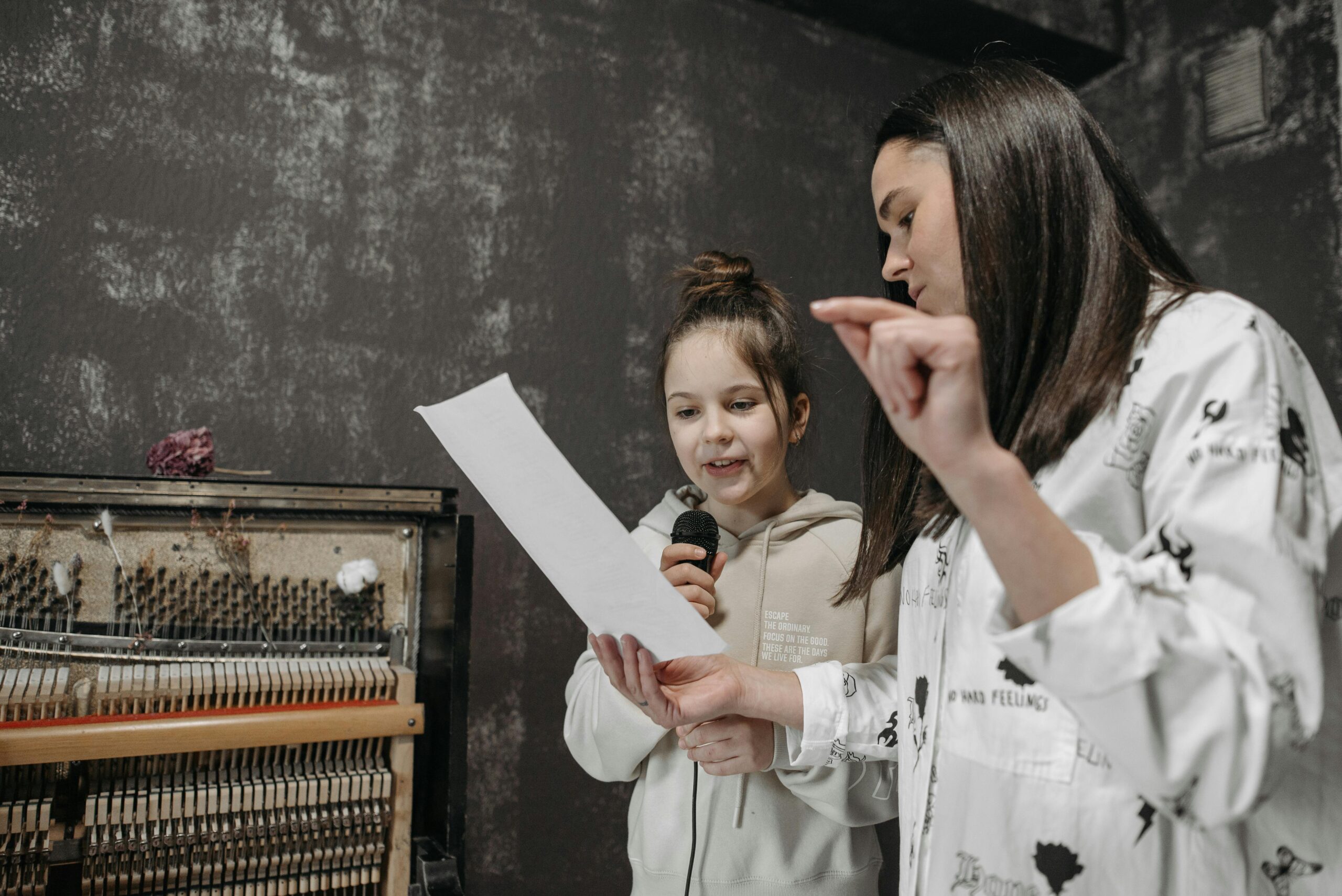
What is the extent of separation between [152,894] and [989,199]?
175 cm

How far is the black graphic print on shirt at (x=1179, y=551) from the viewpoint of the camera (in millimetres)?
727

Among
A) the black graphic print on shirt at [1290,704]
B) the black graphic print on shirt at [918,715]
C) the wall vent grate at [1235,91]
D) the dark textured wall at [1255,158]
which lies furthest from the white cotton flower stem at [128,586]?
the wall vent grate at [1235,91]

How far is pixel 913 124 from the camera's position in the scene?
3.73 ft

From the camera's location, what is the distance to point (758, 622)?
1.50 meters

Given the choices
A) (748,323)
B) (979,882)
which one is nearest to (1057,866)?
(979,882)

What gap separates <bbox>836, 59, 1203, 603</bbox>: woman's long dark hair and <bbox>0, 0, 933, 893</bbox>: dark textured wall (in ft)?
5.36

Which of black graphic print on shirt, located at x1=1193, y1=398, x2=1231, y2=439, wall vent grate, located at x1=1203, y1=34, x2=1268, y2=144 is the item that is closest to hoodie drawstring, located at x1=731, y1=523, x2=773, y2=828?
black graphic print on shirt, located at x1=1193, y1=398, x2=1231, y2=439

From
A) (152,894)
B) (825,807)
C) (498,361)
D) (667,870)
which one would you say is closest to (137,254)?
(498,361)

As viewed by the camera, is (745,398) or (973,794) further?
(745,398)

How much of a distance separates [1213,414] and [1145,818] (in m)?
0.38

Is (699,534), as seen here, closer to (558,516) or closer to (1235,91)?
(558,516)

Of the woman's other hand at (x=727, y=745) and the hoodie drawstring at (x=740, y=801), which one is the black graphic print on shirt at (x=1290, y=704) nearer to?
the woman's other hand at (x=727, y=745)

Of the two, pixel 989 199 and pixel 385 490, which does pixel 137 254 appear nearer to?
pixel 385 490

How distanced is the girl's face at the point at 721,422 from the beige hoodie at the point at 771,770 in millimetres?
124
